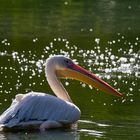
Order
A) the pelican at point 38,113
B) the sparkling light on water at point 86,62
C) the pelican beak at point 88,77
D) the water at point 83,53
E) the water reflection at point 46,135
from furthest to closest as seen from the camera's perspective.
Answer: the sparkling light on water at point 86,62 → the pelican beak at point 88,77 → the water at point 83,53 → the pelican at point 38,113 → the water reflection at point 46,135

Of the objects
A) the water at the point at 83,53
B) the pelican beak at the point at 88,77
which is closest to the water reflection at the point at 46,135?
the water at the point at 83,53

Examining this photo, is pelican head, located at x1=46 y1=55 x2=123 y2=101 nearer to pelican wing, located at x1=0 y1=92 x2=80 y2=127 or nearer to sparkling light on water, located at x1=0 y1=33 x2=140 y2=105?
pelican wing, located at x1=0 y1=92 x2=80 y2=127

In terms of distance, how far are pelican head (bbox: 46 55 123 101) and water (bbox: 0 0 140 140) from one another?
1.34 feet

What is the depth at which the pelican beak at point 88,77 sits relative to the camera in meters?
9.98

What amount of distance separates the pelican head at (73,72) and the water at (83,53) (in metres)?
0.41

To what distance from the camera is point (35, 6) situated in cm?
3073

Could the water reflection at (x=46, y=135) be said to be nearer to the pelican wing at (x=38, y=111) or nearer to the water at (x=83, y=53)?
the water at (x=83, y=53)

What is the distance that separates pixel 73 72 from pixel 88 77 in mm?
234

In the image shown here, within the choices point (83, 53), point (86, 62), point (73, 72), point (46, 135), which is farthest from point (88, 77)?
point (83, 53)

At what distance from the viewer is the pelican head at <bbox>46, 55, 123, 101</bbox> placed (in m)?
9.98

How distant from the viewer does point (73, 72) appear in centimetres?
1007

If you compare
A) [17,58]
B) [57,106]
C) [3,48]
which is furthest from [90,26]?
[57,106]

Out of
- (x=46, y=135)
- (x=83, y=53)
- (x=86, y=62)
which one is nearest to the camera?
(x=46, y=135)

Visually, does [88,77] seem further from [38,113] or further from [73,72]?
[38,113]
